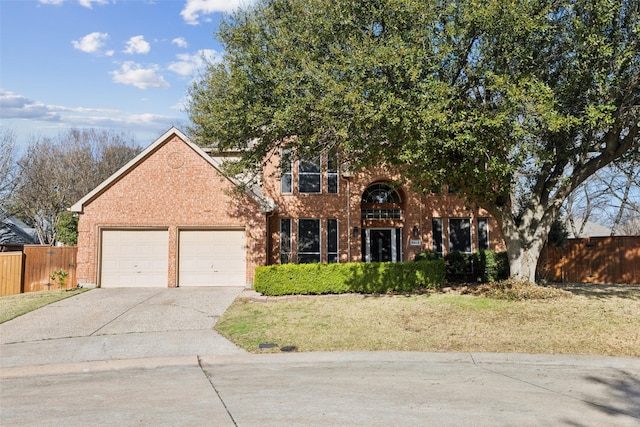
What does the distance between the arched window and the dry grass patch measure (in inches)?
302

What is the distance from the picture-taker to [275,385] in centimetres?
687

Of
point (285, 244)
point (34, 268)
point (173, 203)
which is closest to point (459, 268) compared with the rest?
point (285, 244)

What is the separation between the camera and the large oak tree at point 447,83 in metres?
A: 9.91

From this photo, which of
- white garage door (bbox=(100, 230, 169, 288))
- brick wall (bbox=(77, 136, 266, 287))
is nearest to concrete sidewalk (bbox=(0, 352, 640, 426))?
white garage door (bbox=(100, 230, 169, 288))

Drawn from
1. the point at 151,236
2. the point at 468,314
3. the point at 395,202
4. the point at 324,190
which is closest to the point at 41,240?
the point at 151,236

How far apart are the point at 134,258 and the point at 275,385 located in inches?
507

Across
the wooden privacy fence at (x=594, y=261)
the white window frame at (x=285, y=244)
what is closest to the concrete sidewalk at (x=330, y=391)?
the wooden privacy fence at (x=594, y=261)

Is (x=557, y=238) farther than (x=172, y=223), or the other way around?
(x=557, y=238)

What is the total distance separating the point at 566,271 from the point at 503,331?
1020cm

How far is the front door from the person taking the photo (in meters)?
20.8

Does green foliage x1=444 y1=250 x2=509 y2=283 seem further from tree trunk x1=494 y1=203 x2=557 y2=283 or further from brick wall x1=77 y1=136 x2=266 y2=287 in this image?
brick wall x1=77 y1=136 x2=266 y2=287

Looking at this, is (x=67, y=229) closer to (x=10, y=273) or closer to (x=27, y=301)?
(x=10, y=273)

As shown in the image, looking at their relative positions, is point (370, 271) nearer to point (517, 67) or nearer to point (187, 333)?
point (187, 333)

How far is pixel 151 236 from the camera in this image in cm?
1792
